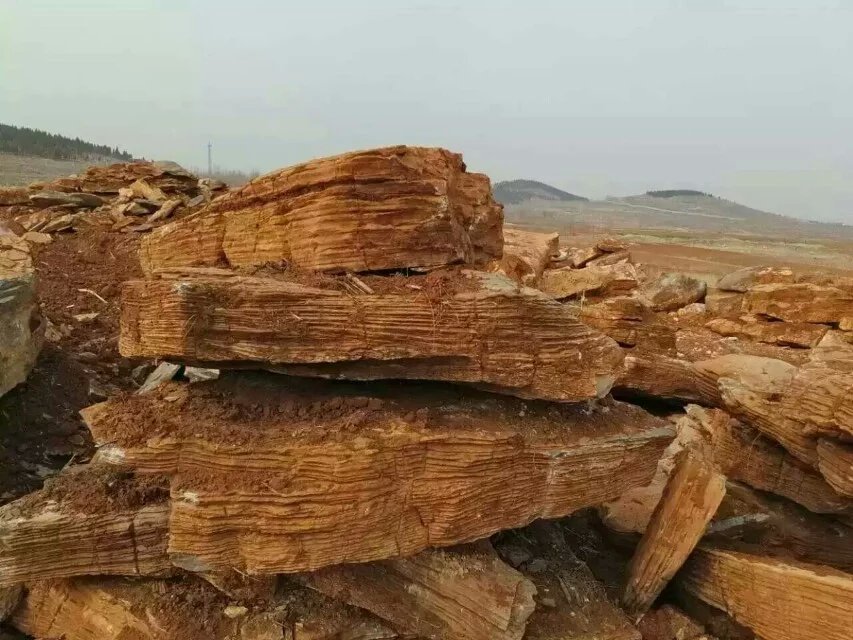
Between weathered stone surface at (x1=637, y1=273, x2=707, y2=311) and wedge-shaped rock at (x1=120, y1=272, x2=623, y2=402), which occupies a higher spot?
wedge-shaped rock at (x1=120, y1=272, x2=623, y2=402)

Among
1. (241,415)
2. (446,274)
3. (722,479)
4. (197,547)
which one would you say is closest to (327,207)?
(446,274)

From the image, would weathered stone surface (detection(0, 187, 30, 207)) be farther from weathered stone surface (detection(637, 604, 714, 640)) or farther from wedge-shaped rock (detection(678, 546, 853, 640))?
wedge-shaped rock (detection(678, 546, 853, 640))

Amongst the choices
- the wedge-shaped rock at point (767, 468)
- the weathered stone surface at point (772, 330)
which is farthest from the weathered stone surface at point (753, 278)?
the wedge-shaped rock at point (767, 468)

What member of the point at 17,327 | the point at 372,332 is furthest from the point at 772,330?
the point at 17,327

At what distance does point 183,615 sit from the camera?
5930mm

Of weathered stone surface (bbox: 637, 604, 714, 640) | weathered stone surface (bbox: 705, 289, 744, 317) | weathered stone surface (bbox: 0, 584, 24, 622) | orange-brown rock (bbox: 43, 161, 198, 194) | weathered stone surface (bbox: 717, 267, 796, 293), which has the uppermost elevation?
orange-brown rock (bbox: 43, 161, 198, 194)

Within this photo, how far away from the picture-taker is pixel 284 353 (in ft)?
19.0

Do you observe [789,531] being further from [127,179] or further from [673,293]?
[127,179]

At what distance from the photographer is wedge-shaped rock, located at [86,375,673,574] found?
18.2 ft

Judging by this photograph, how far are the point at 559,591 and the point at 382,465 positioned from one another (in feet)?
8.98

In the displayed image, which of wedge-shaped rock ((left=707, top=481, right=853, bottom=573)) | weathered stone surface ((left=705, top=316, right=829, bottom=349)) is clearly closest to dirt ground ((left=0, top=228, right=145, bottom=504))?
wedge-shaped rock ((left=707, top=481, right=853, bottom=573))

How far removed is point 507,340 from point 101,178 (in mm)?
18793

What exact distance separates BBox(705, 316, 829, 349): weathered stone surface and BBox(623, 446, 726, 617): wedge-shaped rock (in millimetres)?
11337

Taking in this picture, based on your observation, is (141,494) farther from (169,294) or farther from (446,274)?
(446,274)
